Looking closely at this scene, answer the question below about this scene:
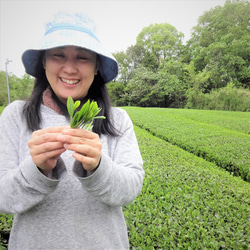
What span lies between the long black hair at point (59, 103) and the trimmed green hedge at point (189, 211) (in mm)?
1672

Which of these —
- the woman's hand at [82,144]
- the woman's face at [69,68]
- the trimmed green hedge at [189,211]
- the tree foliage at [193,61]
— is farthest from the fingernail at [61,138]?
the tree foliage at [193,61]

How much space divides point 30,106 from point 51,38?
1.45 feet

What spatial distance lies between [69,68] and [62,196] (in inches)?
27.9

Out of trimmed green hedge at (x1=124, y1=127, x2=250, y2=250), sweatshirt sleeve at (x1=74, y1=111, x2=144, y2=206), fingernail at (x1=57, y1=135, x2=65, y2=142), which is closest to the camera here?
fingernail at (x1=57, y1=135, x2=65, y2=142)

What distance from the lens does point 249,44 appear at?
21344 millimetres

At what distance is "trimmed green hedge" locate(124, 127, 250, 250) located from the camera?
85.0 inches

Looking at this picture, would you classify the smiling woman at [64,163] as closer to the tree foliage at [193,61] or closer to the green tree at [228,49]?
the tree foliage at [193,61]

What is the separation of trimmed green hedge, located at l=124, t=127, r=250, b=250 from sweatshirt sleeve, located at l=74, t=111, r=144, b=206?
5.05 ft

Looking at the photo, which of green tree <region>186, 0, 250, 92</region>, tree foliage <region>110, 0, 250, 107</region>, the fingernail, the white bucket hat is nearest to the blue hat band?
the white bucket hat

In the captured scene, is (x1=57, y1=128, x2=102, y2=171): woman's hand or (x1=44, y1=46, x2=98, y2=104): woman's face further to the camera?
(x1=44, y1=46, x2=98, y2=104): woman's face

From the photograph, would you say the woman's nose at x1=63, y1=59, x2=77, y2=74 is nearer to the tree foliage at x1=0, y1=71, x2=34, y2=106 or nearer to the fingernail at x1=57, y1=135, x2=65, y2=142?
the fingernail at x1=57, y1=135, x2=65, y2=142

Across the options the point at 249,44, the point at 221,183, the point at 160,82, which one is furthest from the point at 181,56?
the point at 221,183

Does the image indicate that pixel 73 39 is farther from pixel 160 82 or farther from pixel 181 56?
pixel 181 56

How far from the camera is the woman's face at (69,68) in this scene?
1.01 meters
